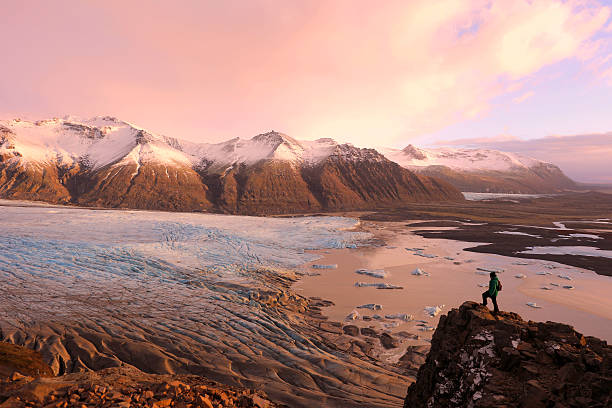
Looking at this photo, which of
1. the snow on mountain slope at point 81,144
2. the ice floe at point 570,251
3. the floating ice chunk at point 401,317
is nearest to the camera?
the floating ice chunk at point 401,317

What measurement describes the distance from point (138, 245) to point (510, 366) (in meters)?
31.2

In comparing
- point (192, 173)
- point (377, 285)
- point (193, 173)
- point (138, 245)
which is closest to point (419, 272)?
point (377, 285)

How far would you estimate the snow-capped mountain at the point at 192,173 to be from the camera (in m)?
106

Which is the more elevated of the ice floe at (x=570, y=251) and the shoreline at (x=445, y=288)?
the ice floe at (x=570, y=251)

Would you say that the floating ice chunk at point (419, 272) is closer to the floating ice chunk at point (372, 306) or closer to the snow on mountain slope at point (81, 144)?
the floating ice chunk at point (372, 306)

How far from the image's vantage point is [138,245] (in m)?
29.4

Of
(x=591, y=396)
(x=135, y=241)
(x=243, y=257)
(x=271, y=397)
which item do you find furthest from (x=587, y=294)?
(x=135, y=241)

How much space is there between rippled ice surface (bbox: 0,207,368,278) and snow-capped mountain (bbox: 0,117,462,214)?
62515mm

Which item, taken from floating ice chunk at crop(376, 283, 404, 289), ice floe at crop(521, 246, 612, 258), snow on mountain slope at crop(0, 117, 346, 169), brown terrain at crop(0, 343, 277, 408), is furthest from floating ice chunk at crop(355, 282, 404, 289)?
snow on mountain slope at crop(0, 117, 346, 169)

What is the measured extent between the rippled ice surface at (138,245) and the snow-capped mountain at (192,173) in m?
62.5

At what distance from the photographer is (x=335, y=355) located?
1345 centimetres

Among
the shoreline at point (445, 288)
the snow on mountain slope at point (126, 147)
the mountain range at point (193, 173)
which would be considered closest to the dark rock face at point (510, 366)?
the shoreline at point (445, 288)

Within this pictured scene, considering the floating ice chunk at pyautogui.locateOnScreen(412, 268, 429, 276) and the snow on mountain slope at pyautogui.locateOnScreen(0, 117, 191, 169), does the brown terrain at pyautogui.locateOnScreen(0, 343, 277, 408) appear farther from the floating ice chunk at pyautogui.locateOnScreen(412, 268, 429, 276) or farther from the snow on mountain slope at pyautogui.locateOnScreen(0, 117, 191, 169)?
the snow on mountain slope at pyautogui.locateOnScreen(0, 117, 191, 169)

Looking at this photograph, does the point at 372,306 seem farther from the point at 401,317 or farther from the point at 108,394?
the point at 108,394
